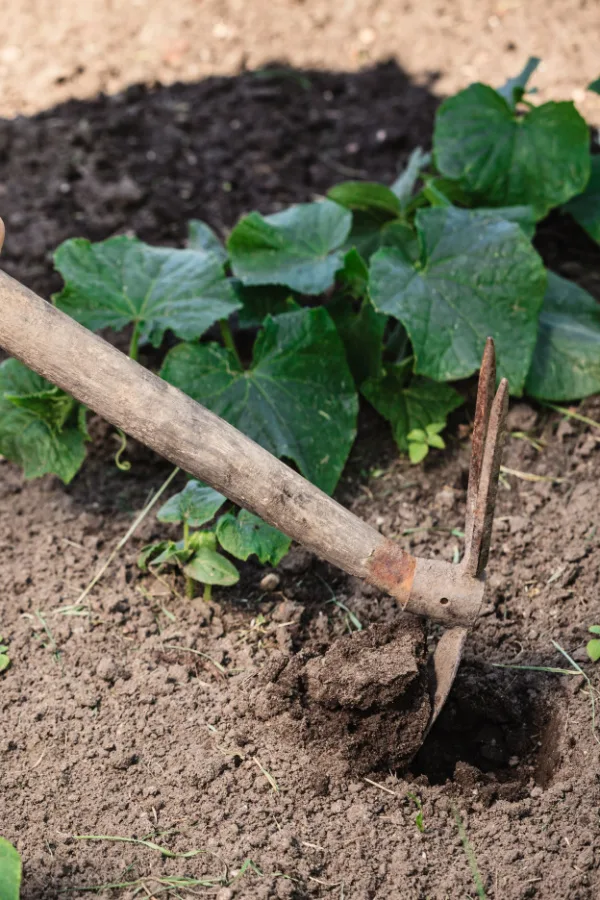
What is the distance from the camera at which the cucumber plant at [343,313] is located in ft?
8.75

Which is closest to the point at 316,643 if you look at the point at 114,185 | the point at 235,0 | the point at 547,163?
the point at 547,163

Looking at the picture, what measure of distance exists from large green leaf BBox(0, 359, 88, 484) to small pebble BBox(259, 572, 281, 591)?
2.11ft

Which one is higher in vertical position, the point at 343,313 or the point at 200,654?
the point at 343,313

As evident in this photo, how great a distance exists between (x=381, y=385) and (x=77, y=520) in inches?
39.6

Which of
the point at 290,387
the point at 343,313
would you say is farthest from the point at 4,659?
the point at 343,313

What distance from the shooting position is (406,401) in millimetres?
2879

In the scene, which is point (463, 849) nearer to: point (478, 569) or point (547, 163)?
point (478, 569)

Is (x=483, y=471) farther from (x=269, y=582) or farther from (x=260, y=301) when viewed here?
(x=260, y=301)

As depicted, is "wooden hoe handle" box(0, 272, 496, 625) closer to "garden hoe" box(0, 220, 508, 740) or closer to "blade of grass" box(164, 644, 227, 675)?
"garden hoe" box(0, 220, 508, 740)

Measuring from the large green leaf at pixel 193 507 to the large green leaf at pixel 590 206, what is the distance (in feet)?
5.90

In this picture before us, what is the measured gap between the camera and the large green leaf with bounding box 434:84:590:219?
3.17 meters

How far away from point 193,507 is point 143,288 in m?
0.81

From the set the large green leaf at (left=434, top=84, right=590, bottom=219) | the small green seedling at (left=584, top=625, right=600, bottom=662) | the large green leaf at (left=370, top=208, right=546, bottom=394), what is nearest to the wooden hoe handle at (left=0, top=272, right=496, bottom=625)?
the small green seedling at (left=584, top=625, right=600, bottom=662)

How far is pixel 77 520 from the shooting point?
8.77 ft
